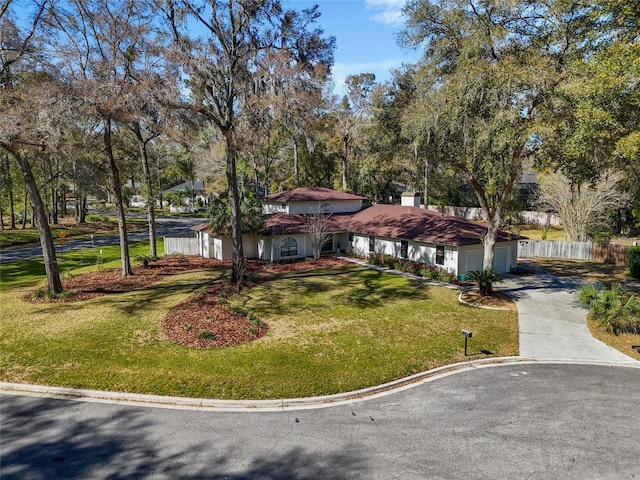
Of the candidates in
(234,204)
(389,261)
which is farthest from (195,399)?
(389,261)

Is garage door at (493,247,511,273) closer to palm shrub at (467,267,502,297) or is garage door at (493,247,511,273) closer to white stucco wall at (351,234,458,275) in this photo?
white stucco wall at (351,234,458,275)

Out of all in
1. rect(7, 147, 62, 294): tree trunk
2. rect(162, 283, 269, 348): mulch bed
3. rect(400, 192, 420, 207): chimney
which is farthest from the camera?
rect(400, 192, 420, 207): chimney

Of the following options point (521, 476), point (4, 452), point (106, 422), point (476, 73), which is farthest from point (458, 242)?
point (4, 452)

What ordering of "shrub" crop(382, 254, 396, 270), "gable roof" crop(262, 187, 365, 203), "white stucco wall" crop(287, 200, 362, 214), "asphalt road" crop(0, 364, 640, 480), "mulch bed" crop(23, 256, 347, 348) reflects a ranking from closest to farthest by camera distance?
"asphalt road" crop(0, 364, 640, 480), "mulch bed" crop(23, 256, 347, 348), "shrub" crop(382, 254, 396, 270), "gable roof" crop(262, 187, 365, 203), "white stucco wall" crop(287, 200, 362, 214)

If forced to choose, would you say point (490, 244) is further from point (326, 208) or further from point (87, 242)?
point (87, 242)

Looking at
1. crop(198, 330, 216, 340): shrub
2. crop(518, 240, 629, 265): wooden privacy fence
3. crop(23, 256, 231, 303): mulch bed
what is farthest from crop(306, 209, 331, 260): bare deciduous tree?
crop(518, 240, 629, 265): wooden privacy fence

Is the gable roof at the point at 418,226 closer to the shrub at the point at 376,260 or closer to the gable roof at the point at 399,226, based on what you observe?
the gable roof at the point at 399,226
